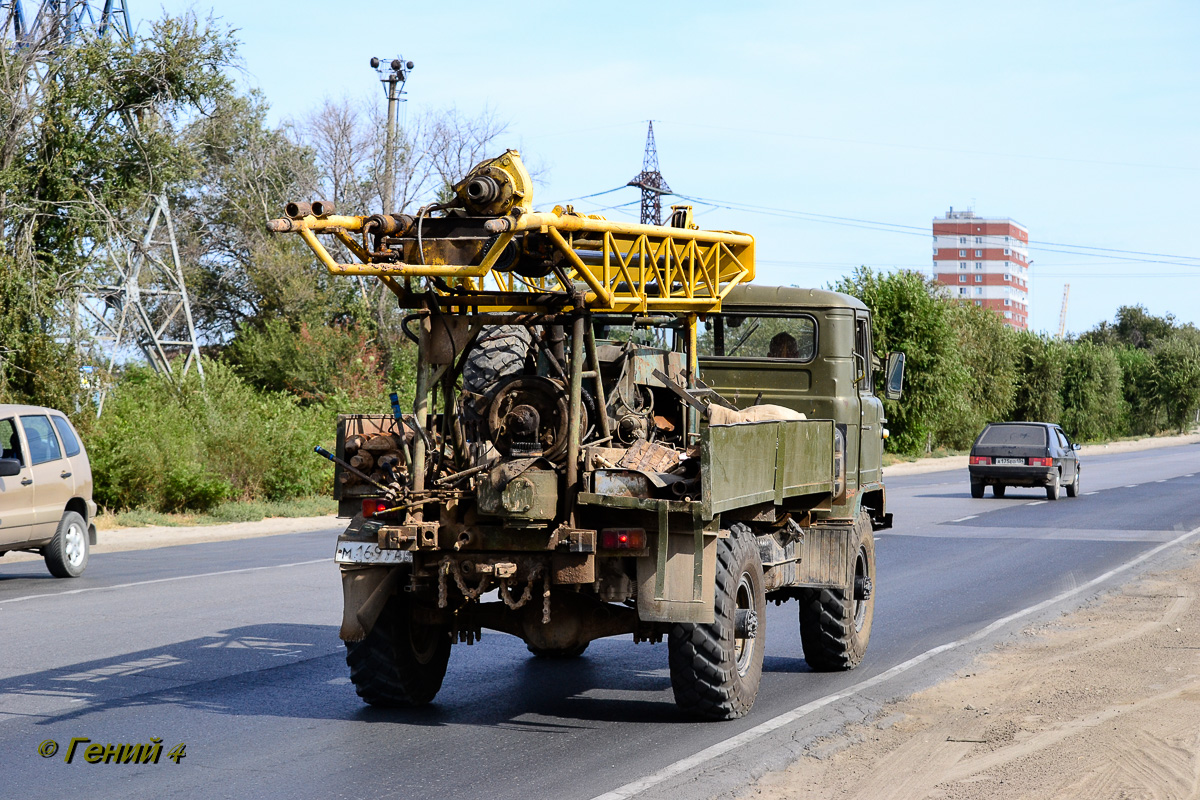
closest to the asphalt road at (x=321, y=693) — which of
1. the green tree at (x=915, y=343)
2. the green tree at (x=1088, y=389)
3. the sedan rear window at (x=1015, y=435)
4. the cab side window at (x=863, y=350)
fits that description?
the cab side window at (x=863, y=350)

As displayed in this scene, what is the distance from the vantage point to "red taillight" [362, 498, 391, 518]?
739cm

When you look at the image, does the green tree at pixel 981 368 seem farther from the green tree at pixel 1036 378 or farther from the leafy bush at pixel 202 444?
the leafy bush at pixel 202 444

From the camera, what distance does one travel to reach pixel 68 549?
14.6m

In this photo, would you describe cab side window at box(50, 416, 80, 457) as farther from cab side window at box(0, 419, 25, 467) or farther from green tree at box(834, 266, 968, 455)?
green tree at box(834, 266, 968, 455)

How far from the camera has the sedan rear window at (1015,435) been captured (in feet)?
95.5

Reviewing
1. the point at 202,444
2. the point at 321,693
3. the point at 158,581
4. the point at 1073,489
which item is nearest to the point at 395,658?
the point at 321,693

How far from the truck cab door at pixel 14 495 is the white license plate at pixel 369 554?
25.8 ft

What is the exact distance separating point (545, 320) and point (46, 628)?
5.76 metres

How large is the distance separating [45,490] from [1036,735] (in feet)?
36.5

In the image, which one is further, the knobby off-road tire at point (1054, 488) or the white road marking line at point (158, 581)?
the knobby off-road tire at point (1054, 488)

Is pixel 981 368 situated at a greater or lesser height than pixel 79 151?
lesser

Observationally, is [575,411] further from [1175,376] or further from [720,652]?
[1175,376]

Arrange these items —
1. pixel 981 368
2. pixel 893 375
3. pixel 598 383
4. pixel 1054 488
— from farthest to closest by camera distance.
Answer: pixel 981 368 < pixel 1054 488 < pixel 893 375 < pixel 598 383

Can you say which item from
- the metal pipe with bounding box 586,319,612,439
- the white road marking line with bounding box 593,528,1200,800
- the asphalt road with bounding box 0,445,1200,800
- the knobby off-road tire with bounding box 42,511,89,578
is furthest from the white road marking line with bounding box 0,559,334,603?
the white road marking line with bounding box 593,528,1200,800
